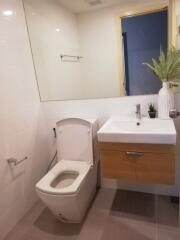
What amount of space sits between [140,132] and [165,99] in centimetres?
Answer: 44

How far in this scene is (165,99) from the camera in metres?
1.53

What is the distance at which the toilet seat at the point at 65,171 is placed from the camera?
4.59 ft

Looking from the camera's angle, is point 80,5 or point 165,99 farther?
point 80,5

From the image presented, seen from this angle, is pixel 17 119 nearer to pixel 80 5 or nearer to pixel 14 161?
pixel 14 161

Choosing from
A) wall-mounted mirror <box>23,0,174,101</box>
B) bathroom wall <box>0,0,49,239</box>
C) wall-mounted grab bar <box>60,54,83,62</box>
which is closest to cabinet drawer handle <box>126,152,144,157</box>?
wall-mounted mirror <box>23,0,174,101</box>

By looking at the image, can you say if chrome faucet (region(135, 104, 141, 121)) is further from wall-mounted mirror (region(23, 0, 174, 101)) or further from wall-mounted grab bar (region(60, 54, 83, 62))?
wall-mounted grab bar (region(60, 54, 83, 62))

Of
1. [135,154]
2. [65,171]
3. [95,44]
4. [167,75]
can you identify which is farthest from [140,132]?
[95,44]

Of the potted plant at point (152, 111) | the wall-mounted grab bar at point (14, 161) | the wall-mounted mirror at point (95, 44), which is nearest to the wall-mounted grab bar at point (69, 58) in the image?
the wall-mounted mirror at point (95, 44)

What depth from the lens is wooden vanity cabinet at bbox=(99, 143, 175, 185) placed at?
1.28 meters

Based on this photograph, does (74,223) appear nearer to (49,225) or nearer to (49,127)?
(49,225)

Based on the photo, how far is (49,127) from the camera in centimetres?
216

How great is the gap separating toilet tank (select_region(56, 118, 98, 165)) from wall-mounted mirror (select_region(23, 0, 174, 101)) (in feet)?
1.08

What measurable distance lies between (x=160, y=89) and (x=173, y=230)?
1.15 meters

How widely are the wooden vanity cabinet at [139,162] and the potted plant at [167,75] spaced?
0.42m
